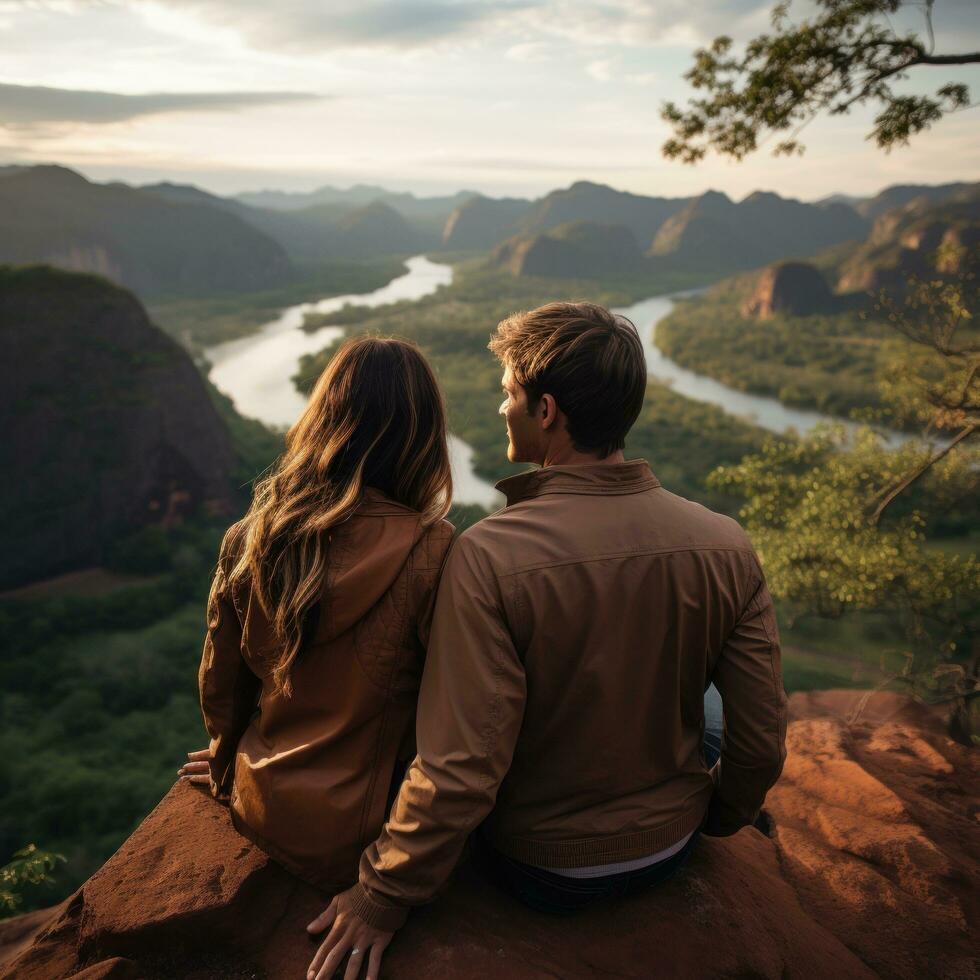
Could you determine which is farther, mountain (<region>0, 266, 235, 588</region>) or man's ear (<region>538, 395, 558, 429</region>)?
mountain (<region>0, 266, 235, 588</region>)

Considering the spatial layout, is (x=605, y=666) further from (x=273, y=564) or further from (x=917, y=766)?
(x=917, y=766)

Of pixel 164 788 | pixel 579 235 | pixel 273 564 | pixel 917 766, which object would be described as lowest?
pixel 164 788

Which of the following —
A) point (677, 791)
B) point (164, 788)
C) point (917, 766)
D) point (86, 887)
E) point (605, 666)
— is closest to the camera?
point (605, 666)

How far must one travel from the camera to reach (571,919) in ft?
6.25

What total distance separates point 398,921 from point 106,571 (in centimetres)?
2110

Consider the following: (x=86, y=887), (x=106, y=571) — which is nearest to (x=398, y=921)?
(x=86, y=887)

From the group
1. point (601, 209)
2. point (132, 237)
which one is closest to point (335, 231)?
point (601, 209)

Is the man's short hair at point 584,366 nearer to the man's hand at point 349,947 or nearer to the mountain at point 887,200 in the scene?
the man's hand at point 349,947

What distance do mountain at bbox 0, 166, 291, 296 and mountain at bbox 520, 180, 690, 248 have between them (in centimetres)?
6612

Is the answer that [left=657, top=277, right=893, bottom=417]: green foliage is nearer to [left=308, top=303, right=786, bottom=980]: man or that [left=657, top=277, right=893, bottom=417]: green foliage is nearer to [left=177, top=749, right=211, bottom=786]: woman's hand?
[left=308, top=303, right=786, bottom=980]: man

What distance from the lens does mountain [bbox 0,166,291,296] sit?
5469 cm

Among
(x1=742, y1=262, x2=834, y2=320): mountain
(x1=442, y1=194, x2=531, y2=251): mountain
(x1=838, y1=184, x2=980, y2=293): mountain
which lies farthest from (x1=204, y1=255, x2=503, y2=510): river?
(x1=442, y1=194, x2=531, y2=251): mountain

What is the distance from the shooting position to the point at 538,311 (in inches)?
67.6

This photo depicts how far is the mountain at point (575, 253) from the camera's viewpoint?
90125mm
